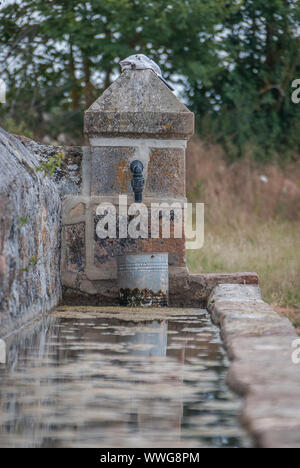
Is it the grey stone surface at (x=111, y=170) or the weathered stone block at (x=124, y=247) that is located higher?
the grey stone surface at (x=111, y=170)

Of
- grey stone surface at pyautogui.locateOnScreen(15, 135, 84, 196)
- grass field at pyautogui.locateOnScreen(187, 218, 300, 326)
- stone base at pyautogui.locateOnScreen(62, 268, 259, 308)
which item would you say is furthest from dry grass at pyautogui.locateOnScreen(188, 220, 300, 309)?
grey stone surface at pyautogui.locateOnScreen(15, 135, 84, 196)

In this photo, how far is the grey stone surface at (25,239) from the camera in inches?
124

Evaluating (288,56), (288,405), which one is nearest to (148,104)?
(288,405)

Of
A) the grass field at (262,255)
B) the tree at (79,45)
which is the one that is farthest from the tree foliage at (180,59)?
the grass field at (262,255)

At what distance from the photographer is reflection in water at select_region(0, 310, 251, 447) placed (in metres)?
1.78

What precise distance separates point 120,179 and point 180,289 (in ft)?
2.84

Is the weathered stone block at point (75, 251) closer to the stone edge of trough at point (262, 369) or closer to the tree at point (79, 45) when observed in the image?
the stone edge of trough at point (262, 369)

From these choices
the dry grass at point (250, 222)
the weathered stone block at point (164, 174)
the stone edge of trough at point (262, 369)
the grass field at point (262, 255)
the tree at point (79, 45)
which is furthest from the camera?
the tree at point (79, 45)

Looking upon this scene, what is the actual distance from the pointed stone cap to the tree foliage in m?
8.90

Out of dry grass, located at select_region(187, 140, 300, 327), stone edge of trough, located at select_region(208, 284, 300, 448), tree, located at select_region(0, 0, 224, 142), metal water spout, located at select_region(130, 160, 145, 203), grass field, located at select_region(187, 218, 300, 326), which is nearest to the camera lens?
stone edge of trough, located at select_region(208, 284, 300, 448)

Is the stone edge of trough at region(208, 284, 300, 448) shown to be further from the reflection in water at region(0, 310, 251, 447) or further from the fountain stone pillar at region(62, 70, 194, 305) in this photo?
the fountain stone pillar at region(62, 70, 194, 305)

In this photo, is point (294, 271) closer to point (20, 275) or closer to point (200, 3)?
point (20, 275)

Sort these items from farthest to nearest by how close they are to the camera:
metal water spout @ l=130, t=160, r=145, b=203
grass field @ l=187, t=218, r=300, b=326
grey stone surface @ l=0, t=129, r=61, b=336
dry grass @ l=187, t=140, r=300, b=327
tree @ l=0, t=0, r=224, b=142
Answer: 1. tree @ l=0, t=0, r=224, b=142
2. dry grass @ l=187, t=140, r=300, b=327
3. grass field @ l=187, t=218, r=300, b=326
4. metal water spout @ l=130, t=160, r=145, b=203
5. grey stone surface @ l=0, t=129, r=61, b=336

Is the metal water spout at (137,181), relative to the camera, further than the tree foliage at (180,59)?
No
